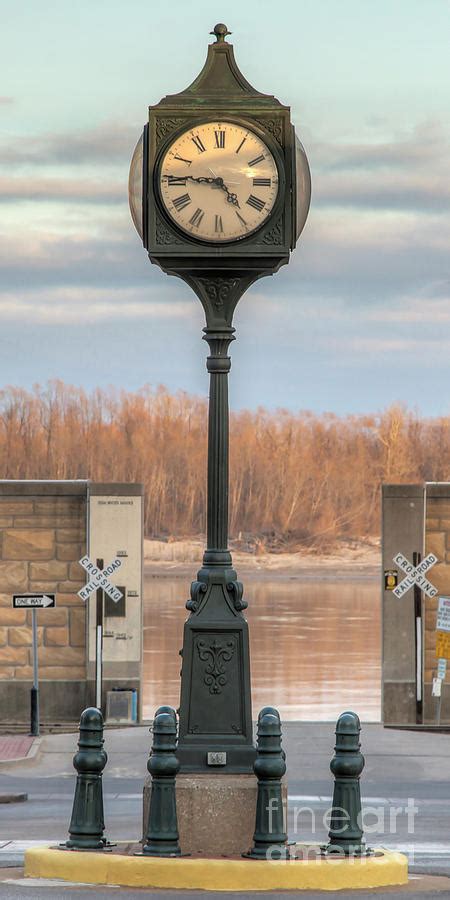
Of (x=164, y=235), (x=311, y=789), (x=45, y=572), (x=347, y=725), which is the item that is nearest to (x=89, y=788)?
(x=347, y=725)

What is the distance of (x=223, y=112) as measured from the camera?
10.3 meters

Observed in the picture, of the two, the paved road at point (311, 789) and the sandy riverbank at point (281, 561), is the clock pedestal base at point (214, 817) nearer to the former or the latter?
the paved road at point (311, 789)

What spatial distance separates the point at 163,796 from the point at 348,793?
1112 mm

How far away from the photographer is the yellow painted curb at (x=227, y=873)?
9.17 metres

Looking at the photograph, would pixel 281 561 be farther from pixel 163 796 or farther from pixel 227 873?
pixel 227 873

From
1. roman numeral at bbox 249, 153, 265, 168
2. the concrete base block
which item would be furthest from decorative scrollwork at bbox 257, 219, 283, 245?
the concrete base block

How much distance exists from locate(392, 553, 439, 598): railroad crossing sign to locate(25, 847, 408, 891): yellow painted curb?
1393cm

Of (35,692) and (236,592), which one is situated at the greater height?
(236,592)

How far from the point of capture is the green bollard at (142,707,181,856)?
9.54m

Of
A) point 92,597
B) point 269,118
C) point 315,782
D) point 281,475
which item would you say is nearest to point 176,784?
point 269,118

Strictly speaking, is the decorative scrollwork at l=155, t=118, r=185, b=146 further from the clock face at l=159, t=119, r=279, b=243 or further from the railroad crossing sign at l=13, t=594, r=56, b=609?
the railroad crossing sign at l=13, t=594, r=56, b=609

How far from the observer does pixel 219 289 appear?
10.5m

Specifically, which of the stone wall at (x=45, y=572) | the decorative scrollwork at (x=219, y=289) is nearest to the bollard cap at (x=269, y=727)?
the decorative scrollwork at (x=219, y=289)

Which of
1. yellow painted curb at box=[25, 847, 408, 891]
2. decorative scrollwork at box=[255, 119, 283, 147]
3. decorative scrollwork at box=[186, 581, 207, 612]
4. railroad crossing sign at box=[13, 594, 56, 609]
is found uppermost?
decorative scrollwork at box=[255, 119, 283, 147]
